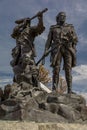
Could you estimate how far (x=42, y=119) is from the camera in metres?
8.97

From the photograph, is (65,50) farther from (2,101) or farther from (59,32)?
(2,101)

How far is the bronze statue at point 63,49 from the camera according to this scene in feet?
35.0

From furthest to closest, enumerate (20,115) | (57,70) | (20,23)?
(20,23) → (57,70) → (20,115)

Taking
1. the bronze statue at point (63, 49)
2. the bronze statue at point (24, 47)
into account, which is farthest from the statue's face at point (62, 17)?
the bronze statue at point (24, 47)

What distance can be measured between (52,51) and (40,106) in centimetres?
198

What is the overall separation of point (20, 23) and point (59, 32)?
1388 mm

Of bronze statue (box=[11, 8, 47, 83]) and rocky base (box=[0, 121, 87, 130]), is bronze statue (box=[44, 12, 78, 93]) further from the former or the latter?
rocky base (box=[0, 121, 87, 130])

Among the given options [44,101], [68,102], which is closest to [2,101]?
[44,101]

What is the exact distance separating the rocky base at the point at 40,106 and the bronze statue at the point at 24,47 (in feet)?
2.06

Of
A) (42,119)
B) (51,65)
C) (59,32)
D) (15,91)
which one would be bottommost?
(42,119)

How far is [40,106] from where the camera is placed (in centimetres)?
948

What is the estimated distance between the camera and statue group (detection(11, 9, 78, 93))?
10664 millimetres

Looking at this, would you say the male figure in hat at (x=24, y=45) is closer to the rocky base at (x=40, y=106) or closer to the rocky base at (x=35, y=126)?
the rocky base at (x=40, y=106)

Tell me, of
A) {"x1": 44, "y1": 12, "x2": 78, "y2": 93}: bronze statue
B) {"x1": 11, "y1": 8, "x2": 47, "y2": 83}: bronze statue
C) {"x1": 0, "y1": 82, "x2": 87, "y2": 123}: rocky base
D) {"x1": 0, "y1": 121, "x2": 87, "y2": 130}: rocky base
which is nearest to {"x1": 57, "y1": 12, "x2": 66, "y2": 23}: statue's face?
{"x1": 44, "y1": 12, "x2": 78, "y2": 93}: bronze statue
